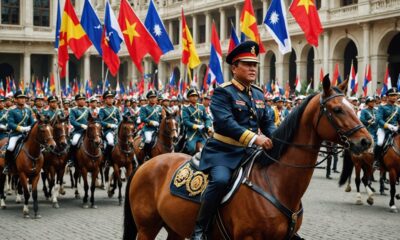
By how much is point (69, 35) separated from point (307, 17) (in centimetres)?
609

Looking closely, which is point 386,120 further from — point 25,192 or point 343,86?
point 343,86

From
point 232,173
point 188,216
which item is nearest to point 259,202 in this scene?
point 232,173

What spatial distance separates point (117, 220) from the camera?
1023 centimetres

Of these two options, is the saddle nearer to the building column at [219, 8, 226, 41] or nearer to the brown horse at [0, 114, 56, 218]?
the brown horse at [0, 114, 56, 218]

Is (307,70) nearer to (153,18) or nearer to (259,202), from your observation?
(153,18)

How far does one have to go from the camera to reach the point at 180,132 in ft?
47.7

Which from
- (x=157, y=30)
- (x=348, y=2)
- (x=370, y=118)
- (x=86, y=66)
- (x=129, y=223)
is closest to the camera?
(x=129, y=223)

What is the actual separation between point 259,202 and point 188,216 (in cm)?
79

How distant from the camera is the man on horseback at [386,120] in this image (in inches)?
476

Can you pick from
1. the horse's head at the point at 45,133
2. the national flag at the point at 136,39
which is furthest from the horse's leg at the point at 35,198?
the national flag at the point at 136,39

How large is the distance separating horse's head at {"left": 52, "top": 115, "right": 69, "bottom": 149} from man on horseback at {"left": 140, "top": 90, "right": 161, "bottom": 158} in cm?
302

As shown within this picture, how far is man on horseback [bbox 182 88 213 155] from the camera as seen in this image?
13.2 m

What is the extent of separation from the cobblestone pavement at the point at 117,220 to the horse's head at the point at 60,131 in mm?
1365

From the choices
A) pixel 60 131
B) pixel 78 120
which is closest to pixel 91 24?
pixel 78 120
